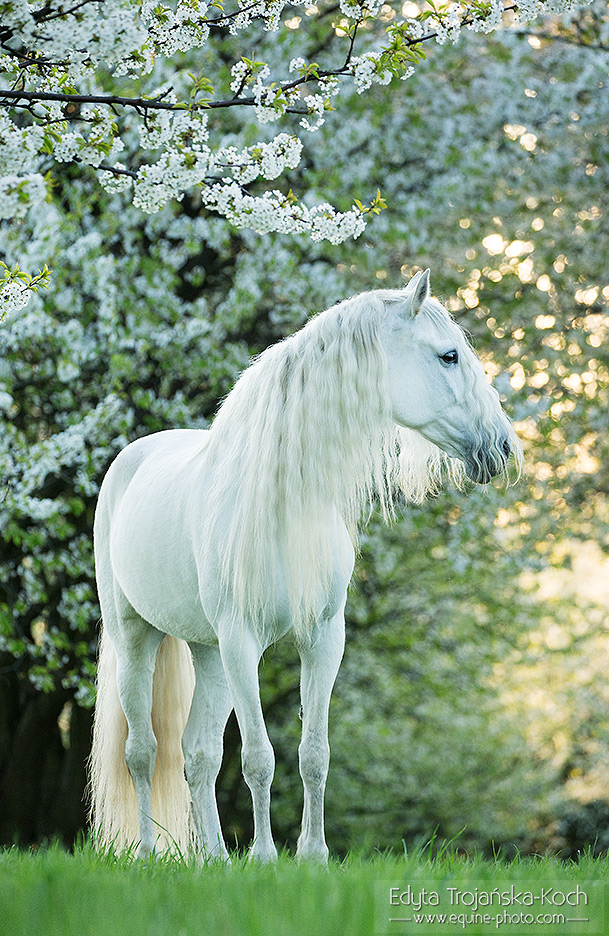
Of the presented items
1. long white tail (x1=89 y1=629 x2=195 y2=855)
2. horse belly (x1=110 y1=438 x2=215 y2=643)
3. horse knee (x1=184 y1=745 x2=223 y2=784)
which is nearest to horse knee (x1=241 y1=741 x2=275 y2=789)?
horse belly (x1=110 y1=438 x2=215 y2=643)

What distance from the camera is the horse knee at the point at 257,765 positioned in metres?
3.65

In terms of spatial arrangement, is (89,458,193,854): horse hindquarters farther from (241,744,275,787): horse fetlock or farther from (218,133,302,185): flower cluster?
(218,133,302,185): flower cluster

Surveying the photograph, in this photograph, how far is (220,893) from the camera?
264 cm

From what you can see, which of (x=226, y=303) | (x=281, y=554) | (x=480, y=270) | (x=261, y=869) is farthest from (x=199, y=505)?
(x=480, y=270)

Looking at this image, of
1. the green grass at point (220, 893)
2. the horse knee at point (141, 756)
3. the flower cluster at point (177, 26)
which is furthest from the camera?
the horse knee at point (141, 756)

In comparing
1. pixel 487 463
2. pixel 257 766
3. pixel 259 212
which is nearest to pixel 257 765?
pixel 257 766

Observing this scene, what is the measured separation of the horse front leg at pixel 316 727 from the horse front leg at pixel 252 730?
158mm

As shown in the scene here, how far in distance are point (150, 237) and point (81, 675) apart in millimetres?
3905

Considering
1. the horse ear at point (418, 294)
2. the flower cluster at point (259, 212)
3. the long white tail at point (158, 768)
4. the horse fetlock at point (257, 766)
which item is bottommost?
the long white tail at point (158, 768)

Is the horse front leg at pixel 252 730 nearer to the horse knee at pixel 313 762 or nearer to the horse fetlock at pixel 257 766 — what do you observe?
the horse fetlock at pixel 257 766

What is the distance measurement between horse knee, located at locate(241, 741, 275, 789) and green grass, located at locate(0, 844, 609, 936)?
0.97ft

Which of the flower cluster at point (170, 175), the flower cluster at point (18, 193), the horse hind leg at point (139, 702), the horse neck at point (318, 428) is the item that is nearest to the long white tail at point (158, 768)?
the horse hind leg at point (139, 702)

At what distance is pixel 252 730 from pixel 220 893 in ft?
3.39

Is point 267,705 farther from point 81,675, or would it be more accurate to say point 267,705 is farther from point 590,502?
point 590,502
